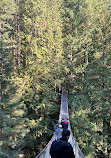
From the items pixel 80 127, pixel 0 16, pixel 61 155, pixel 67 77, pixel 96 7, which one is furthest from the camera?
pixel 96 7

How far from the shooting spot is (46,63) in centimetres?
977

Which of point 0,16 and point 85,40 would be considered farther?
point 85,40

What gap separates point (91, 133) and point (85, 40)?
914 cm

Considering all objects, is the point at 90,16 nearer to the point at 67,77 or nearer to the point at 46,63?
the point at 67,77

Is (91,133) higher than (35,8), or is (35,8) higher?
(35,8)

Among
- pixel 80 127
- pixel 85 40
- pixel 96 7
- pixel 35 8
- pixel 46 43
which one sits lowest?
pixel 80 127

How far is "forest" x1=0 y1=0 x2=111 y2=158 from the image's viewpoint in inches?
311

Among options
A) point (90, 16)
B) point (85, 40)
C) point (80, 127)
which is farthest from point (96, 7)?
point (80, 127)

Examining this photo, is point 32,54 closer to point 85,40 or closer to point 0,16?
point 0,16

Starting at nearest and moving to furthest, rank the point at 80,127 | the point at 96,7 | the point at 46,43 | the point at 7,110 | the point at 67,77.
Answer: the point at 7,110 < the point at 80,127 < the point at 46,43 < the point at 67,77 < the point at 96,7

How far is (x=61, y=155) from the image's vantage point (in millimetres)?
1638

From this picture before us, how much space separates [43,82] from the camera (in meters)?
9.59

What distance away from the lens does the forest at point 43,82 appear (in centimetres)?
789

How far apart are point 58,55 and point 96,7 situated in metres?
9.53
